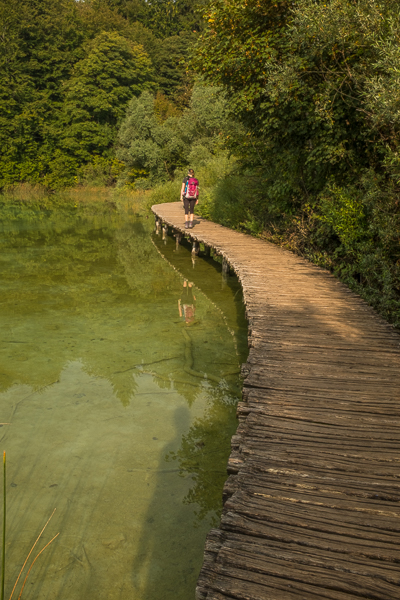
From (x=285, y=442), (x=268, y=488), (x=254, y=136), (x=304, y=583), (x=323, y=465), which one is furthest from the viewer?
(x=254, y=136)

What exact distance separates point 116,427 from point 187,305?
4760mm

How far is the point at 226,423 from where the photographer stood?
5.11 m

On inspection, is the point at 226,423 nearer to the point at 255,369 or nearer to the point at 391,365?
the point at 255,369

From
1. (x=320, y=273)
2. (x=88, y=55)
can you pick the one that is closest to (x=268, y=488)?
(x=320, y=273)

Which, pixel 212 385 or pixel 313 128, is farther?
pixel 313 128

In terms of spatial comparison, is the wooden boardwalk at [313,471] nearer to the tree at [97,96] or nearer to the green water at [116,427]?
the green water at [116,427]

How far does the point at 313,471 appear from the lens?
9.60 feet

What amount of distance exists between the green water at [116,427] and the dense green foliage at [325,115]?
2247 millimetres

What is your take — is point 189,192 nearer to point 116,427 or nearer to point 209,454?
point 116,427

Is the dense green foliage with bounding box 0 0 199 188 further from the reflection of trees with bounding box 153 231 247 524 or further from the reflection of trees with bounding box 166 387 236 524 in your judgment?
the reflection of trees with bounding box 166 387 236 524

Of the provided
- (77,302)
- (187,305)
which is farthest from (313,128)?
(77,302)

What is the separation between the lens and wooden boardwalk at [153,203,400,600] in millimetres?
2137

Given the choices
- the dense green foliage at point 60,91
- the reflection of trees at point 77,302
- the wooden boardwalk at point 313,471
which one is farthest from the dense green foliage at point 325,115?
the dense green foliage at point 60,91

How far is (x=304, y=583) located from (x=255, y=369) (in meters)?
2.43
